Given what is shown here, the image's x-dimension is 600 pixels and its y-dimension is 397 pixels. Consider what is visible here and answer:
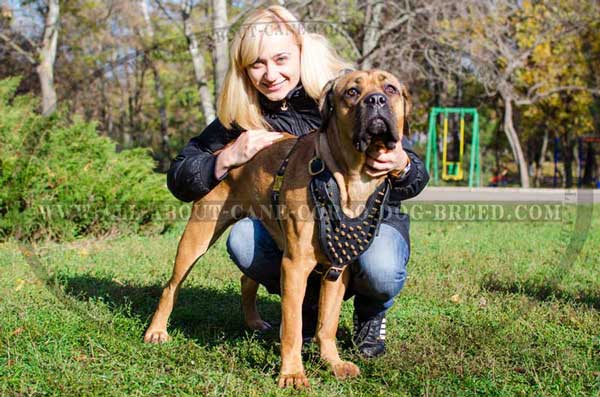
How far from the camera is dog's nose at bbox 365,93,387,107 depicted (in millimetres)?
2729

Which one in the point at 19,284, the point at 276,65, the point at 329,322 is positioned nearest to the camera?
the point at 329,322

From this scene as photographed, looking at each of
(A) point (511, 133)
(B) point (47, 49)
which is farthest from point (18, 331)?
(A) point (511, 133)

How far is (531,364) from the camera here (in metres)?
3.21

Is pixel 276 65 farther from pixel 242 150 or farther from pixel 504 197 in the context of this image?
pixel 504 197

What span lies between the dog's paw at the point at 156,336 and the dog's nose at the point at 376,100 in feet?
6.16

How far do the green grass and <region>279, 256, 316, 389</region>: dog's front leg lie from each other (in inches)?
4.1

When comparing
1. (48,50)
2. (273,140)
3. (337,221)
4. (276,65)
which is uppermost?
(48,50)

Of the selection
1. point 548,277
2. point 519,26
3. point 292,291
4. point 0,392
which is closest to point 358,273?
point 292,291

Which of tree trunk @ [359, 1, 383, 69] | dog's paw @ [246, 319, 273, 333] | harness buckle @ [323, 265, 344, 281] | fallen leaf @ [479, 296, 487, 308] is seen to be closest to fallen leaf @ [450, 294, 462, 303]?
fallen leaf @ [479, 296, 487, 308]

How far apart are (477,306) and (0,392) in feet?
10.2

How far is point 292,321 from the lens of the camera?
288 centimetres

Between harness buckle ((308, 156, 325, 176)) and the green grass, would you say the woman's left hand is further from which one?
the green grass

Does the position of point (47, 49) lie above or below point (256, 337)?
above

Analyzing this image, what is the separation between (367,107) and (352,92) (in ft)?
0.57
